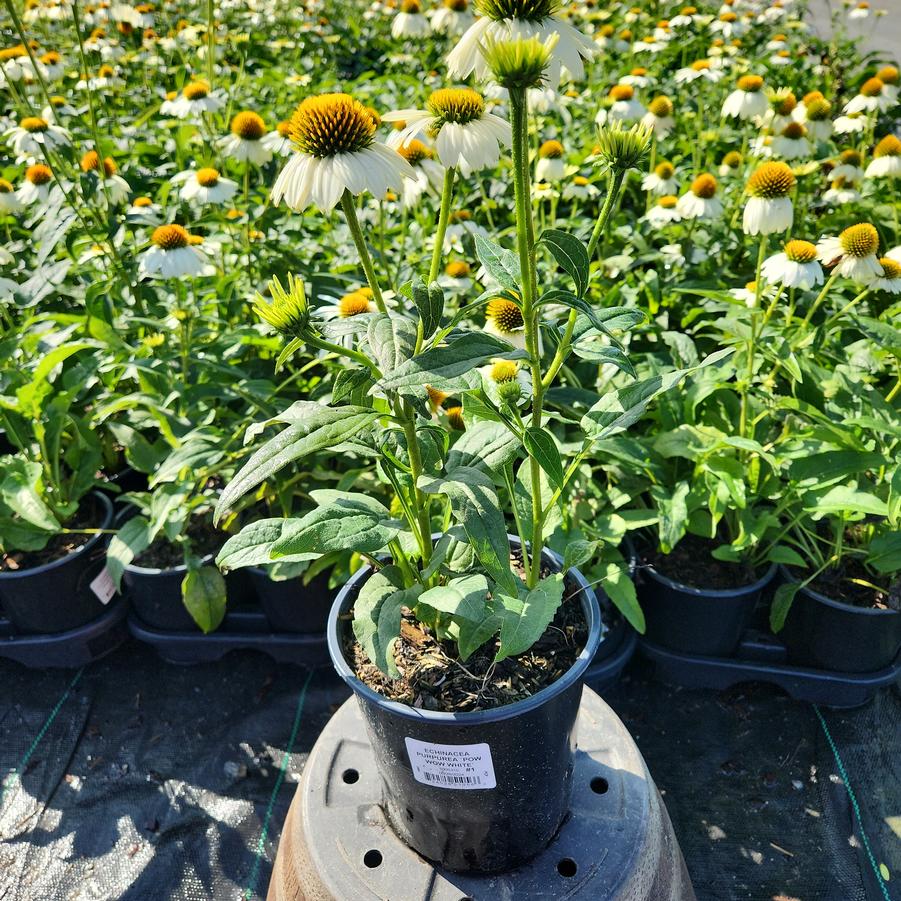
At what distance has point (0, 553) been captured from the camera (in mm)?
1862

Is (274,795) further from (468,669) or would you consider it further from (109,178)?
(109,178)

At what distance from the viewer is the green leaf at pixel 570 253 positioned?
80 centimetres

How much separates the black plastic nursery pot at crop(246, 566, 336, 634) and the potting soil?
6.4 inches

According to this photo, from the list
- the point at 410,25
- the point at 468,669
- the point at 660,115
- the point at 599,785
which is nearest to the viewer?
the point at 468,669

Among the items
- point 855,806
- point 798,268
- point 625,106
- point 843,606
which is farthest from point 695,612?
point 625,106

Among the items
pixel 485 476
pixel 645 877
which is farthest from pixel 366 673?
pixel 645 877

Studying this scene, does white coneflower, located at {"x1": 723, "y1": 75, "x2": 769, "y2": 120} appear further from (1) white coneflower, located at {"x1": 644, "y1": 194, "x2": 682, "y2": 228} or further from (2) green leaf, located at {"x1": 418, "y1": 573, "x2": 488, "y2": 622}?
(2) green leaf, located at {"x1": 418, "y1": 573, "x2": 488, "y2": 622}

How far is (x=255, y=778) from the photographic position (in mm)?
1694

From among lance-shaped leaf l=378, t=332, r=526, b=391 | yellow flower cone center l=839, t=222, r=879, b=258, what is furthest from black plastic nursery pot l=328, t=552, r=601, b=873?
yellow flower cone center l=839, t=222, r=879, b=258

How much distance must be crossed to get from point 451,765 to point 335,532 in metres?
0.33

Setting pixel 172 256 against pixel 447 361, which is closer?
pixel 447 361

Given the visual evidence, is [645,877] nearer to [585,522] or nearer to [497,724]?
[497,724]

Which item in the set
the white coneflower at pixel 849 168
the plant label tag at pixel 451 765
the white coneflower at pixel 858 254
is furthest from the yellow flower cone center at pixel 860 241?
the plant label tag at pixel 451 765

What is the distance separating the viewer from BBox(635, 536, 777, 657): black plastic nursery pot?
5.31ft
